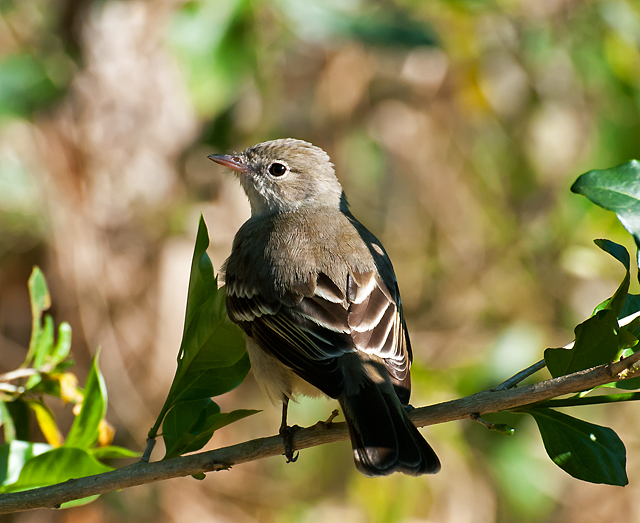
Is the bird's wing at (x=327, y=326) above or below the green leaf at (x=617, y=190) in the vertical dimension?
below

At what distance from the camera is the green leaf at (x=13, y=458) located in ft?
7.75

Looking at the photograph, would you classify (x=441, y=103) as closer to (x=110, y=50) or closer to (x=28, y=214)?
(x=110, y=50)

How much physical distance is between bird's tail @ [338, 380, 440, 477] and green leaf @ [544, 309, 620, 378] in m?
0.58

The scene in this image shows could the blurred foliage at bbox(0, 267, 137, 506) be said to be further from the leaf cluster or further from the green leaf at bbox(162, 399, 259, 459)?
the leaf cluster

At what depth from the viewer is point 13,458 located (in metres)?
2.40

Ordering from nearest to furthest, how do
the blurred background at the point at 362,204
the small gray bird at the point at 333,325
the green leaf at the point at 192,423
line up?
the green leaf at the point at 192,423
the small gray bird at the point at 333,325
the blurred background at the point at 362,204

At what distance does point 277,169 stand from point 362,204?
286 centimetres

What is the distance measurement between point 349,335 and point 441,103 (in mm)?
4396

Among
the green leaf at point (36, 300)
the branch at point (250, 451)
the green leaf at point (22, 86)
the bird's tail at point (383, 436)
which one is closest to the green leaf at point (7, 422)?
the green leaf at point (36, 300)

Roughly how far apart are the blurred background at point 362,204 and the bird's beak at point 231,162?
77 cm

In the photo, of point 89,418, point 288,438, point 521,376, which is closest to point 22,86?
point 89,418

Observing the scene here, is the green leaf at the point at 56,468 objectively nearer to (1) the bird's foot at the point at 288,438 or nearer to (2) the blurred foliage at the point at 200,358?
(2) the blurred foliage at the point at 200,358

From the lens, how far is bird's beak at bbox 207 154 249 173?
4215mm

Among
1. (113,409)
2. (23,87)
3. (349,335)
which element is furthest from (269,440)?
(113,409)
